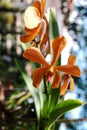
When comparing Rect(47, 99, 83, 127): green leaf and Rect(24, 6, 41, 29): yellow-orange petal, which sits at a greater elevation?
Rect(24, 6, 41, 29): yellow-orange petal

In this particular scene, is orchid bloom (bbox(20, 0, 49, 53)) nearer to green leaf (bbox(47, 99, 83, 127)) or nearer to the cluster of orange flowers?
the cluster of orange flowers

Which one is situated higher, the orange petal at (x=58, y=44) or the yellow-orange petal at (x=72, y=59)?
the orange petal at (x=58, y=44)

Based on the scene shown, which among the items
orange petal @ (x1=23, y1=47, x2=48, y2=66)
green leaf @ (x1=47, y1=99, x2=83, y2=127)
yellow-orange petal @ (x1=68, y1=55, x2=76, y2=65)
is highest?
orange petal @ (x1=23, y1=47, x2=48, y2=66)

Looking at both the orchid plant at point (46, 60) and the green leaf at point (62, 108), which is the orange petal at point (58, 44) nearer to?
the orchid plant at point (46, 60)

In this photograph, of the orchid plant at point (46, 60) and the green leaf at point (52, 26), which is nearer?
the orchid plant at point (46, 60)

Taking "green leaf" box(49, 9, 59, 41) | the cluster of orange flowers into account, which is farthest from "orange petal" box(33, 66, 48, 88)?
"green leaf" box(49, 9, 59, 41)

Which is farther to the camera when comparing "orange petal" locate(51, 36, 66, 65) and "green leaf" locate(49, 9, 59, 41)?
"green leaf" locate(49, 9, 59, 41)

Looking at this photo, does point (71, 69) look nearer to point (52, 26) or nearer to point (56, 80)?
point (56, 80)

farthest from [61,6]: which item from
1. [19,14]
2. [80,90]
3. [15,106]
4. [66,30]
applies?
[19,14]

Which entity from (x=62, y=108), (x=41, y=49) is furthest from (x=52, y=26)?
(x=62, y=108)

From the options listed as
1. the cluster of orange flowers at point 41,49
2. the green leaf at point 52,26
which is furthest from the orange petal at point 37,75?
the green leaf at point 52,26
